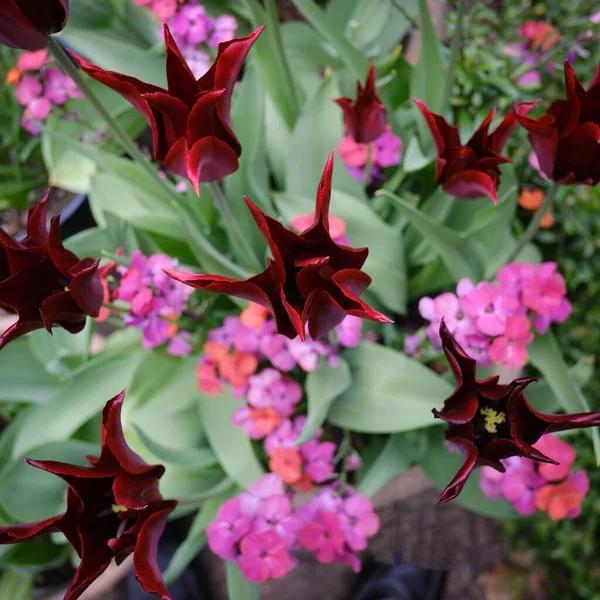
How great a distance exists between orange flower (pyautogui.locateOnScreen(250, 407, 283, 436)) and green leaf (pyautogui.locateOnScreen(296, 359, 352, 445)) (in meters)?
0.04

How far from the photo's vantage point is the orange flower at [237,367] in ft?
1.91

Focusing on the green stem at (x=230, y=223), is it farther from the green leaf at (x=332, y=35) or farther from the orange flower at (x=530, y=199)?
the orange flower at (x=530, y=199)

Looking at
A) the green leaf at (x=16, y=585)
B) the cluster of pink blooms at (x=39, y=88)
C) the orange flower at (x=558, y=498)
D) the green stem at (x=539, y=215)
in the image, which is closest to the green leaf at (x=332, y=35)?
the green stem at (x=539, y=215)

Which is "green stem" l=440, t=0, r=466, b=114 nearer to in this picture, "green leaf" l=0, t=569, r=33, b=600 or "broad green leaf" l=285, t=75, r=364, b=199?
"broad green leaf" l=285, t=75, r=364, b=199

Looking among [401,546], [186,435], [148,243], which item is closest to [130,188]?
[148,243]

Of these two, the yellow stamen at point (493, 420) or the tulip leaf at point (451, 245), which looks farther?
the tulip leaf at point (451, 245)

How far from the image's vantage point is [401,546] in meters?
0.92

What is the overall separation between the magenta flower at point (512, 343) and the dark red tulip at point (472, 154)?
4.4 inches

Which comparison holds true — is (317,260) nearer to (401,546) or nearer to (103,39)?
(103,39)

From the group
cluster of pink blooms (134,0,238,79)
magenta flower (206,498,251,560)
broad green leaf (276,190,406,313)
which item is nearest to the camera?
magenta flower (206,498,251,560)

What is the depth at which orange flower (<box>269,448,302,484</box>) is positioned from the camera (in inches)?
21.7

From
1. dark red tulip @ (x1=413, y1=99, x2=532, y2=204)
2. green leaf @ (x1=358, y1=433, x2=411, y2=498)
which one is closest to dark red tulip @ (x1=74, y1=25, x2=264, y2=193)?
dark red tulip @ (x1=413, y1=99, x2=532, y2=204)

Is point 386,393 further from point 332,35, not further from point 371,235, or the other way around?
point 332,35

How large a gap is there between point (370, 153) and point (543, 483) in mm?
352
